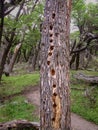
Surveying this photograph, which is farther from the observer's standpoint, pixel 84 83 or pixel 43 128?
pixel 84 83

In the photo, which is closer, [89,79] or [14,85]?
[89,79]

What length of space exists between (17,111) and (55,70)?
6.05 metres

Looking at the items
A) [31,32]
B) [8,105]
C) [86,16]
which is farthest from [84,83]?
[86,16]

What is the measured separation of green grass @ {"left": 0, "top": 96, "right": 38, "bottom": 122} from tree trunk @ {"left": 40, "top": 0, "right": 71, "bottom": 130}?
14.3 ft

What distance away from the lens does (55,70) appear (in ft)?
23.2

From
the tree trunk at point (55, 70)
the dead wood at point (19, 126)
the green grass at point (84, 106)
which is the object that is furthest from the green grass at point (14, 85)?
the tree trunk at point (55, 70)

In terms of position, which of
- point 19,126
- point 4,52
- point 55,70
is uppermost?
point 4,52

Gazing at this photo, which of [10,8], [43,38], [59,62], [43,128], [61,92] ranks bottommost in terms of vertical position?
[43,128]

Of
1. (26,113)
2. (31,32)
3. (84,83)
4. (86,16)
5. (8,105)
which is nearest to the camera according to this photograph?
(26,113)

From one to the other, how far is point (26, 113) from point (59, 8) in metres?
6.34

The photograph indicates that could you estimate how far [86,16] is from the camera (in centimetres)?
2658

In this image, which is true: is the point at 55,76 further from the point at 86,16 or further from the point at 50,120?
the point at 86,16

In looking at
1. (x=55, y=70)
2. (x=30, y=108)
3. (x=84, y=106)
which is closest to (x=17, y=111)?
(x=30, y=108)

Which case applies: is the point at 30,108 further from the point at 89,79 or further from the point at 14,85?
the point at 14,85
